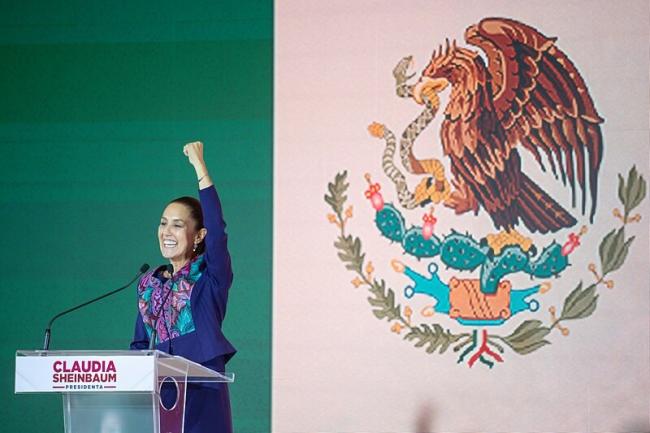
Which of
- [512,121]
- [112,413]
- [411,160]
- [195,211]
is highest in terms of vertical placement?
[512,121]

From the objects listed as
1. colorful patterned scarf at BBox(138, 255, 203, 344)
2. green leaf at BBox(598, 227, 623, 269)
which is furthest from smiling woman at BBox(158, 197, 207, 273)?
green leaf at BBox(598, 227, 623, 269)

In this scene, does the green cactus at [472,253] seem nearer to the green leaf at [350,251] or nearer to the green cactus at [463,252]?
the green cactus at [463,252]

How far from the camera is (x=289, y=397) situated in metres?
4.86

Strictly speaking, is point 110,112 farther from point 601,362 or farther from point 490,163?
point 601,362

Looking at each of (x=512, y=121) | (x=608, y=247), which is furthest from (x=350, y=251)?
(x=608, y=247)

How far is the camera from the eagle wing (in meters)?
4.77

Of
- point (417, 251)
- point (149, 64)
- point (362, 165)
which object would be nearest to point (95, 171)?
point (149, 64)

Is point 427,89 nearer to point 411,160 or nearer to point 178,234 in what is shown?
point 411,160

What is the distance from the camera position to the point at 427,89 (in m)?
4.89

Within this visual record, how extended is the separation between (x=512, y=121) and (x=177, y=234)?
185cm

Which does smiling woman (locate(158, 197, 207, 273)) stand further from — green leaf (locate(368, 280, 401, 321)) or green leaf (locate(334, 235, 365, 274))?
green leaf (locate(368, 280, 401, 321))

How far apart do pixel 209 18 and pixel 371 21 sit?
34.7 inches

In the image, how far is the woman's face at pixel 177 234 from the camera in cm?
400

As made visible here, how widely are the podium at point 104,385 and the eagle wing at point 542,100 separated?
260cm
